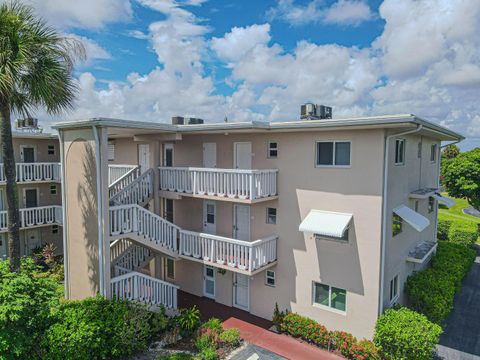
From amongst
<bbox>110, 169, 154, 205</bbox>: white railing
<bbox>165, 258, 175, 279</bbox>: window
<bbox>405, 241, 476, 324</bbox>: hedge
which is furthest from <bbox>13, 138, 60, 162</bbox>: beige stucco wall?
<bbox>405, 241, 476, 324</bbox>: hedge

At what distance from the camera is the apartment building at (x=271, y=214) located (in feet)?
42.4

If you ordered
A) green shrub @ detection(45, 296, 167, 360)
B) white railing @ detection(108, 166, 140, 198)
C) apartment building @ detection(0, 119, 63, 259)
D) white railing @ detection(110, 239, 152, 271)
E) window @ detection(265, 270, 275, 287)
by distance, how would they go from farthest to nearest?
apartment building @ detection(0, 119, 63, 259) < white railing @ detection(110, 239, 152, 271) < white railing @ detection(108, 166, 140, 198) < window @ detection(265, 270, 275, 287) < green shrub @ detection(45, 296, 167, 360)

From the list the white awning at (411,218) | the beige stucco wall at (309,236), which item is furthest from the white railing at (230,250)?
the white awning at (411,218)

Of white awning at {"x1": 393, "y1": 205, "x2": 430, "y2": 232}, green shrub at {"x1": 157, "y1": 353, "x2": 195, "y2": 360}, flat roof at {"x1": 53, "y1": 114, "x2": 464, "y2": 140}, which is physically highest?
flat roof at {"x1": 53, "y1": 114, "x2": 464, "y2": 140}

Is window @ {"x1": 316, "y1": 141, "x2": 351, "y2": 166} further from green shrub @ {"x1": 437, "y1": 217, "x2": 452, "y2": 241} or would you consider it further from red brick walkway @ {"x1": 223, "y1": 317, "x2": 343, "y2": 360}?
green shrub @ {"x1": 437, "y1": 217, "x2": 452, "y2": 241}

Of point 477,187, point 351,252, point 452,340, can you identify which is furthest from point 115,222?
point 477,187

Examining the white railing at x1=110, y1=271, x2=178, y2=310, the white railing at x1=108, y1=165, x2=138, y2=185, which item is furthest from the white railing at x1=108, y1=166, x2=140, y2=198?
the white railing at x1=110, y1=271, x2=178, y2=310

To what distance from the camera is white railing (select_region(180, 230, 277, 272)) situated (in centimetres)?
1409

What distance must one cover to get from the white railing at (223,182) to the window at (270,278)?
389cm

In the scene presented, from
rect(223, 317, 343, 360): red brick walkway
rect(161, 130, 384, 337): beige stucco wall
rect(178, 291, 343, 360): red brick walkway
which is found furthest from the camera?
rect(178, 291, 343, 360): red brick walkway

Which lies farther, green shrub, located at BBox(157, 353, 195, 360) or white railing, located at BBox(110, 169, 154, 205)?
white railing, located at BBox(110, 169, 154, 205)

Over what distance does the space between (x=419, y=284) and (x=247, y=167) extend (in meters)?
10.1

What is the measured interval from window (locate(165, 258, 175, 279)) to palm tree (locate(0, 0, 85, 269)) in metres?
8.39

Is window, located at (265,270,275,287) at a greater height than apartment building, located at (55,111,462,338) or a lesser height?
lesser
